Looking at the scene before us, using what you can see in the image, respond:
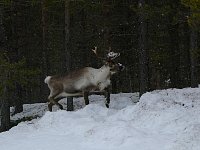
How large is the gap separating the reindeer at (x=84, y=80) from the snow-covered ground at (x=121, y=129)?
8.66 feet

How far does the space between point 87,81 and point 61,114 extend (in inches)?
145

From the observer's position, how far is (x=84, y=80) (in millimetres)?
16906

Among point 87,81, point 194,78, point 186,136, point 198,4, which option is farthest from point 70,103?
point 186,136

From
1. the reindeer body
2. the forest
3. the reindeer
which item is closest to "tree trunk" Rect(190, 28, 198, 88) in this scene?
the forest

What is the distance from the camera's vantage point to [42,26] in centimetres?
2603

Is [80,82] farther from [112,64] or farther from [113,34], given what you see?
[113,34]

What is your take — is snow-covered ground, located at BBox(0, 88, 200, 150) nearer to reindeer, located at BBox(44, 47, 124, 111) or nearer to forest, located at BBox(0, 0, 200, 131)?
reindeer, located at BBox(44, 47, 124, 111)

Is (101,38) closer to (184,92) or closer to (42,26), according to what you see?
(42,26)

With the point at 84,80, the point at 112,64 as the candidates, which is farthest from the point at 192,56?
the point at 84,80

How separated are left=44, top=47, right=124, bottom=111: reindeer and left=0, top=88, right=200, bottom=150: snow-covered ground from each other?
8.66 feet

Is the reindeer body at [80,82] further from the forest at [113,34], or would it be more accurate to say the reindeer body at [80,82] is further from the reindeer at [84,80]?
the forest at [113,34]

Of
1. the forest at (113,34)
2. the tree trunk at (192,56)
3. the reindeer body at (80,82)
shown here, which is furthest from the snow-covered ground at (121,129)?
the forest at (113,34)

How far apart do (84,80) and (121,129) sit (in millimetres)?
6824

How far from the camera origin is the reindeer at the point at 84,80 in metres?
16.7
